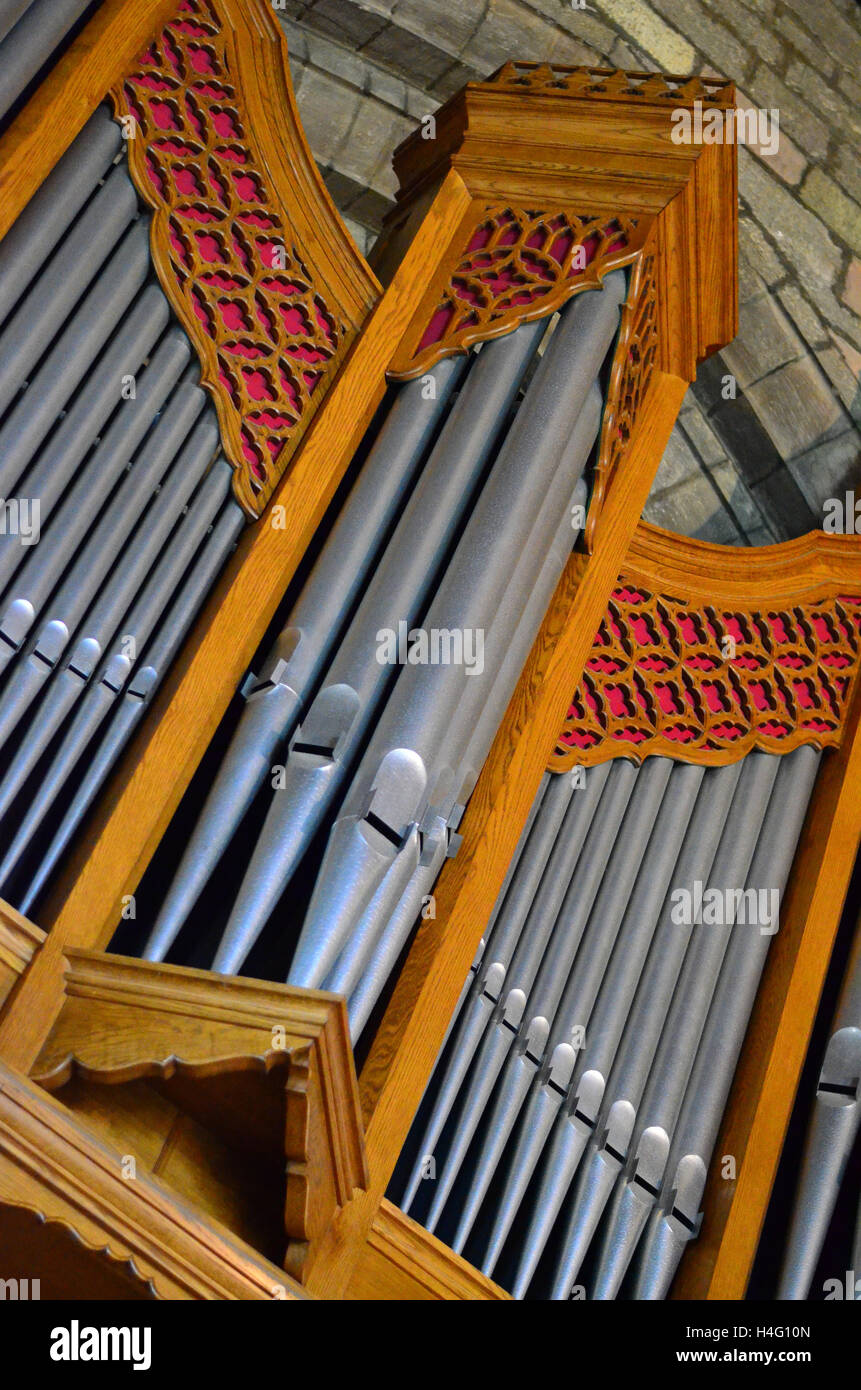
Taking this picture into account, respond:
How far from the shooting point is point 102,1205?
117 inches

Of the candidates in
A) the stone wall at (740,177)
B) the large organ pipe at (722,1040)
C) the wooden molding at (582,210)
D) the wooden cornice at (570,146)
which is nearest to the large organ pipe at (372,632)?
the wooden molding at (582,210)

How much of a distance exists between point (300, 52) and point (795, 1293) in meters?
4.83

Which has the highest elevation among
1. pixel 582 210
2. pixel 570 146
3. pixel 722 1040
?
pixel 570 146

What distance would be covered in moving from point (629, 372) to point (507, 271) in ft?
1.57

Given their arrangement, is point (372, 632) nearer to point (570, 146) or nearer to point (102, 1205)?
point (102, 1205)

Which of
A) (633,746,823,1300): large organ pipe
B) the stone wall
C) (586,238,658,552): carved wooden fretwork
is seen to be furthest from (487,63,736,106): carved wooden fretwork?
(633,746,823,1300): large organ pipe

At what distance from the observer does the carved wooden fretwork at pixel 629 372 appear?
493 cm

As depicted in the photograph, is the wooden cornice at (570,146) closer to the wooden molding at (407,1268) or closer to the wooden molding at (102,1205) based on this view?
the wooden molding at (407,1268)

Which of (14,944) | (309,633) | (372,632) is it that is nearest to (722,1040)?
(372,632)

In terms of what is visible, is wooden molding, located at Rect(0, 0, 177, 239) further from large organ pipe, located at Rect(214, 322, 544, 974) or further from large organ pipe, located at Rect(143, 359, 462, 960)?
large organ pipe, located at Rect(214, 322, 544, 974)

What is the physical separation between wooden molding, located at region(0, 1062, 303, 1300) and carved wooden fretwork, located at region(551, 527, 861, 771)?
2.11 m

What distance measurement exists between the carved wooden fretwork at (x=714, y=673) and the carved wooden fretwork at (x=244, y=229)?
1.21m
